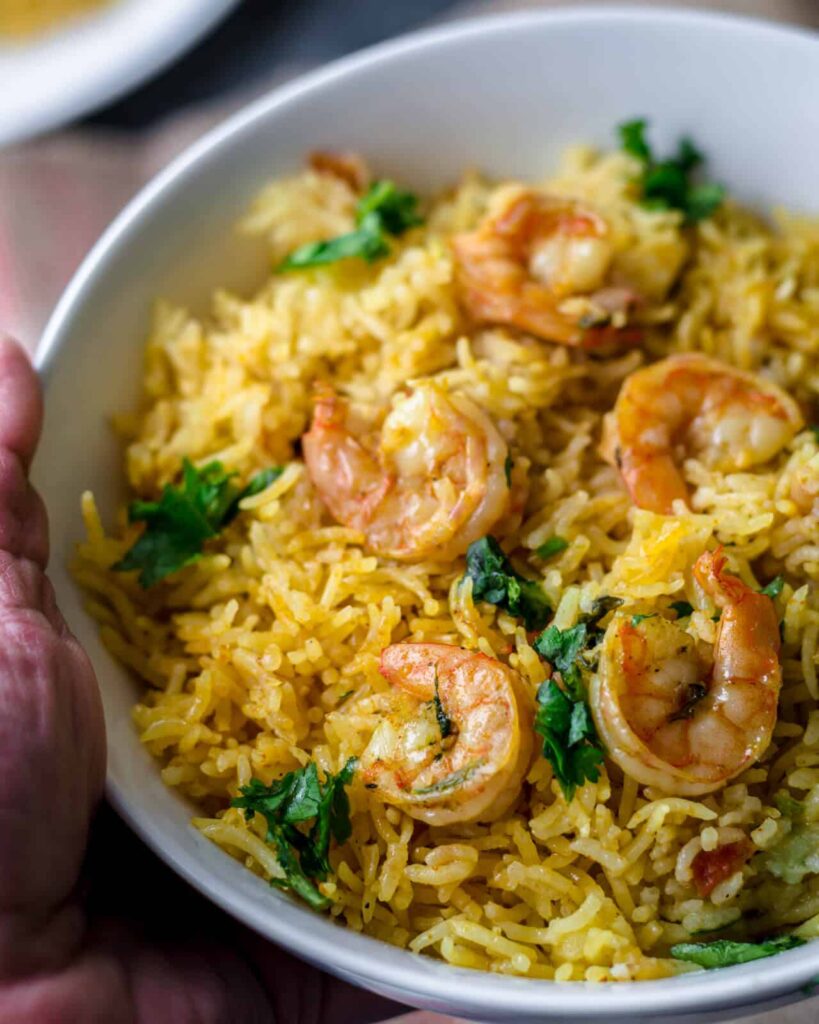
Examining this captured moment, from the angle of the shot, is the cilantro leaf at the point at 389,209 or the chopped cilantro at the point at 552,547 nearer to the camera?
the chopped cilantro at the point at 552,547

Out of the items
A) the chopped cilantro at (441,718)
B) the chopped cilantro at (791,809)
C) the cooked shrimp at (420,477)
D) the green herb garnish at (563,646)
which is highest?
the cooked shrimp at (420,477)

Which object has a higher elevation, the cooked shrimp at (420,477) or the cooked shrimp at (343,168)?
the cooked shrimp at (343,168)

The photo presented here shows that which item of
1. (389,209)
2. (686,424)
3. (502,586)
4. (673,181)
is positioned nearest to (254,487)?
(502,586)

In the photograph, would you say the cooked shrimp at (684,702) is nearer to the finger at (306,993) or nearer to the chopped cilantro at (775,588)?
the chopped cilantro at (775,588)

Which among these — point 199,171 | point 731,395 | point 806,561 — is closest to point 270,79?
point 199,171

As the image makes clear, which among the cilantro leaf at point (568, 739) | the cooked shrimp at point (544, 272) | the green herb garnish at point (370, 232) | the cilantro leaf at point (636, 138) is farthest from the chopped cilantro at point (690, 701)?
the cilantro leaf at point (636, 138)

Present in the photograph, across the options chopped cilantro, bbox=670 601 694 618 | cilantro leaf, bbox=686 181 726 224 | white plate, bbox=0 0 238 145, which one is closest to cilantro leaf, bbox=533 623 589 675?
chopped cilantro, bbox=670 601 694 618
